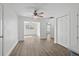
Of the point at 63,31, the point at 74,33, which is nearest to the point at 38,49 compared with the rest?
the point at 63,31

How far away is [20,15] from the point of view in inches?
153

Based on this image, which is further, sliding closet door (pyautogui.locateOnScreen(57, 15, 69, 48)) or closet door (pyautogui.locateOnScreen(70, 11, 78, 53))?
sliding closet door (pyautogui.locateOnScreen(57, 15, 69, 48))

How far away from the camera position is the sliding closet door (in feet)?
11.0

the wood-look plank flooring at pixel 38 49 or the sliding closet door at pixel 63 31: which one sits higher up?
the sliding closet door at pixel 63 31

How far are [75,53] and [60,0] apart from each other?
256 centimetres

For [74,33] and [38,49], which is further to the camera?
[38,49]

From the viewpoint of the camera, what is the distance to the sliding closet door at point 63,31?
334cm

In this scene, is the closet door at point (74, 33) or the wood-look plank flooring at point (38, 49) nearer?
the closet door at point (74, 33)

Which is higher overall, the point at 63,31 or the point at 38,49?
the point at 63,31

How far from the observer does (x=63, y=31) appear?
3506 millimetres

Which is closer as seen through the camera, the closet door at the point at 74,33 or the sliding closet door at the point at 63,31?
the closet door at the point at 74,33

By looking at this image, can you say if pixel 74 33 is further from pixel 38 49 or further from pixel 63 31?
pixel 38 49

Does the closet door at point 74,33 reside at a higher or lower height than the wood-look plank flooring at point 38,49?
higher

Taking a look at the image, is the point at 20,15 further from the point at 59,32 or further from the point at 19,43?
the point at 59,32
